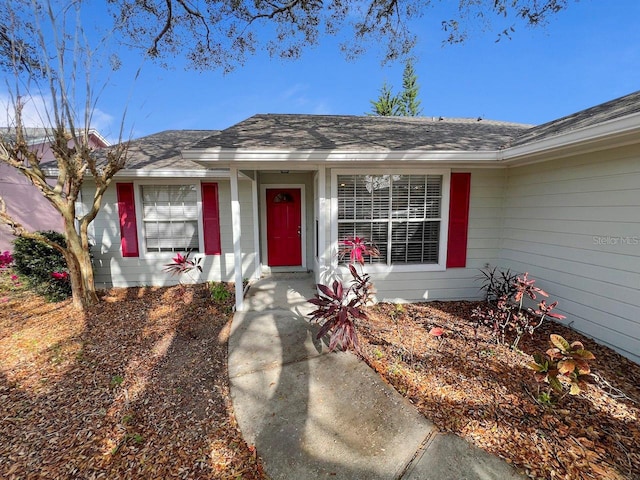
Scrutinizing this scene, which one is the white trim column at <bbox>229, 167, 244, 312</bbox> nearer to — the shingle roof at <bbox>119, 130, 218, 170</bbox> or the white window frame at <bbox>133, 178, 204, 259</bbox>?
the shingle roof at <bbox>119, 130, 218, 170</bbox>

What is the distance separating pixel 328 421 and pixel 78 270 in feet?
15.8

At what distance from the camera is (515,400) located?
2.60 meters

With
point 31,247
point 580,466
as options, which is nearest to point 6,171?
point 31,247

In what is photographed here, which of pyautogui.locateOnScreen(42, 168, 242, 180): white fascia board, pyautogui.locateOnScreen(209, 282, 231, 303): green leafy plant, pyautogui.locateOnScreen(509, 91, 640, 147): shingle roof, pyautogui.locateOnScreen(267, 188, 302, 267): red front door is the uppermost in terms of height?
pyautogui.locateOnScreen(509, 91, 640, 147): shingle roof

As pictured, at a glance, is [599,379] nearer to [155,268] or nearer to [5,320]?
[155,268]

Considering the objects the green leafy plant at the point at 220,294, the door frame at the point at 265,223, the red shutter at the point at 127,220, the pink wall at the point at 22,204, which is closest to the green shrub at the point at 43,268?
the red shutter at the point at 127,220

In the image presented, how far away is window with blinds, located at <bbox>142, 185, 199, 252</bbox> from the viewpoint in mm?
6035

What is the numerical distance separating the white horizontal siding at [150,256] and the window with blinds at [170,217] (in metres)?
0.24

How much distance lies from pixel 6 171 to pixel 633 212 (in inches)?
565

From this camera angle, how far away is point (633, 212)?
10.6 ft

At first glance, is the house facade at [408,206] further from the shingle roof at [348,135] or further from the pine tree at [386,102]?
the pine tree at [386,102]

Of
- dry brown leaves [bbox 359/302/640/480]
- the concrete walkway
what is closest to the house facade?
dry brown leaves [bbox 359/302/640/480]

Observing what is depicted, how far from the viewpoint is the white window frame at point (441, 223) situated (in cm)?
467

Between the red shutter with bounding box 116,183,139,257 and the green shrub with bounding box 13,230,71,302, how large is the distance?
3.47 ft
